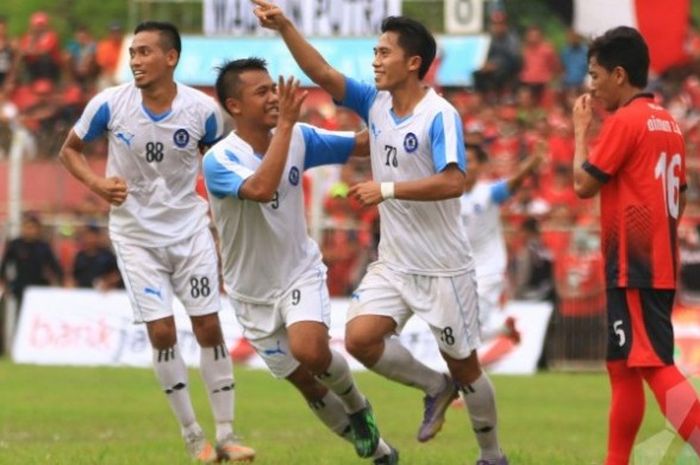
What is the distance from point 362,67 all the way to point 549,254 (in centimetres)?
308

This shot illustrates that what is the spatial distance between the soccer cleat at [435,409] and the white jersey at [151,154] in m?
1.86

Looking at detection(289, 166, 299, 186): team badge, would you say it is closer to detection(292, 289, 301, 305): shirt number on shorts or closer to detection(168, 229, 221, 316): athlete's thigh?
detection(292, 289, 301, 305): shirt number on shorts

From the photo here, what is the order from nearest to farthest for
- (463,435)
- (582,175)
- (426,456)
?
(582,175)
(426,456)
(463,435)

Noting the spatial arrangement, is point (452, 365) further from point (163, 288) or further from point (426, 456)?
point (163, 288)

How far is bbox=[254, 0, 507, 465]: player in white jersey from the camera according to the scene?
34.8 feet

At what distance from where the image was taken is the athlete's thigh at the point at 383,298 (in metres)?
10.8

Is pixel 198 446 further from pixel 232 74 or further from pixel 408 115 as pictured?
pixel 408 115

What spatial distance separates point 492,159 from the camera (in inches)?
961

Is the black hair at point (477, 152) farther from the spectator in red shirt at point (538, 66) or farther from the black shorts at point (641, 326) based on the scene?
the spectator in red shirt at point (538, 66)

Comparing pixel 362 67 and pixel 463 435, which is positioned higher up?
pixel 362 67

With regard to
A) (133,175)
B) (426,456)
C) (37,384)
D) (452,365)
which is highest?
(133,175)

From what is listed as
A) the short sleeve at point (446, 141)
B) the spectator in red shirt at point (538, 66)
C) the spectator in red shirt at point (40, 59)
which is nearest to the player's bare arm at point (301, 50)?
the short sleeve at point (446, 141)

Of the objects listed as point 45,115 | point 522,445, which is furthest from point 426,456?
point 45,115

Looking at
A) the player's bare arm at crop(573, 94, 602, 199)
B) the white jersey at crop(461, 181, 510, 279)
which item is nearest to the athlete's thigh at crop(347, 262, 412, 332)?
the player's bare arm at crop(573, 94, 602, 199)
